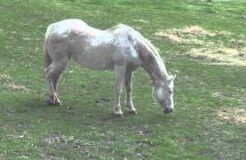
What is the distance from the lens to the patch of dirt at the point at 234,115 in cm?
1382

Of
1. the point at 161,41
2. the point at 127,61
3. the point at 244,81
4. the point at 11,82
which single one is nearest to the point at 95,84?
the point at 11,82

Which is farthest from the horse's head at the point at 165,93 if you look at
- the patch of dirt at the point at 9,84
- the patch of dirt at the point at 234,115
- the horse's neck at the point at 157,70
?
the patch of dirt at the point at 9,84

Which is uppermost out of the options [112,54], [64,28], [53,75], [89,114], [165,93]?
[64,28]

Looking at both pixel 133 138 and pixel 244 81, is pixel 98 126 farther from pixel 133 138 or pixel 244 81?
pixel 244 81

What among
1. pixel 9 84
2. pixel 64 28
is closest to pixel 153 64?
pixel 64 28

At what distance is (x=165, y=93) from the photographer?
44.5 ft

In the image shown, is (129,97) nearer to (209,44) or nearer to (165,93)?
(165,93)

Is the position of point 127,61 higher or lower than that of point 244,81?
higher

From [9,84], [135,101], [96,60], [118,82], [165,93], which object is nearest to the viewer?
[118,82]

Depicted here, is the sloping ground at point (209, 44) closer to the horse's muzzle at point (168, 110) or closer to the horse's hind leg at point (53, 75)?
the horse's muzzle at point (168, 110)

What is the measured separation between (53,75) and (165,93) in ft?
9.03

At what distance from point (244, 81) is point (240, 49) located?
6.12 meters

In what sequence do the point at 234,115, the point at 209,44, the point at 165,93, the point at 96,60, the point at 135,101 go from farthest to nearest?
1. the point at 209,44
2. the point at 135,101
3. the point at 234,115
4. the point at 96,60
5. the point at 165,93

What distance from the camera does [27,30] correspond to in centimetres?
2472
